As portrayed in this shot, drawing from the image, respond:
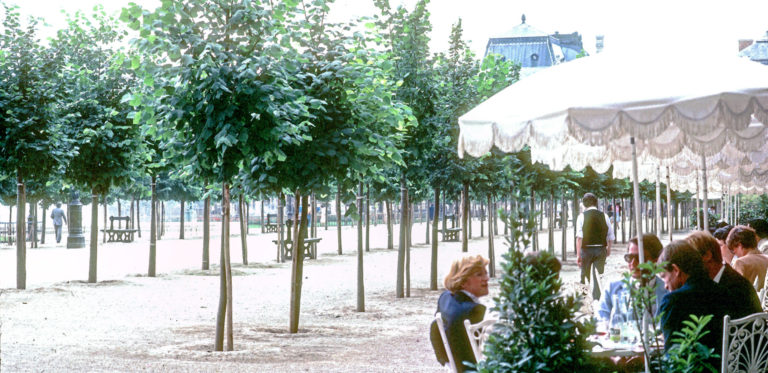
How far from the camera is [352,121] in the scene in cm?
1263

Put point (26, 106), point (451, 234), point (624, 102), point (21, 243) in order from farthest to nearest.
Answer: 1. point (451, 234)
2. point (21, 243)
3. point (26, 106)
4. point (624, 102)

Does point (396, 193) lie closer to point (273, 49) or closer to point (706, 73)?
point (273, 49)

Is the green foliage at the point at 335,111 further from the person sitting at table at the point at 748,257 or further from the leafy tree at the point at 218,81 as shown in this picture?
the person sitting at table at the point at 748,257

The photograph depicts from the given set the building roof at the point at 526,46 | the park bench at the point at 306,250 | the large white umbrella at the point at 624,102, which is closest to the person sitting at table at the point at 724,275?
the large white umbrella at the point at 624,102

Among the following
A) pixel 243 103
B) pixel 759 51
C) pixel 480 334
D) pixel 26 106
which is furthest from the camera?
pixel 759 51

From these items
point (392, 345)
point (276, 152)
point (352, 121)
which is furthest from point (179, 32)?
point (392, 345)

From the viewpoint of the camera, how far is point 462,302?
573cm

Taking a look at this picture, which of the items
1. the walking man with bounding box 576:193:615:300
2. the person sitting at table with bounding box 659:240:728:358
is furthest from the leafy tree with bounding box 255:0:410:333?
the person sitting at table with bounding box 659:240:728:358

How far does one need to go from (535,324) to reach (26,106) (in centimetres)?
1535

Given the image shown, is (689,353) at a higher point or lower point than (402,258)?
higher

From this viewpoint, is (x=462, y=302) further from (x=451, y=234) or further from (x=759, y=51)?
(x=759, y=51)

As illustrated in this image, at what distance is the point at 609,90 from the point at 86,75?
50.8ft

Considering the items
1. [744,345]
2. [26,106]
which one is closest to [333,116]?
[26,106]

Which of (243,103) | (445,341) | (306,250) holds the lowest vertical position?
(306,250)
